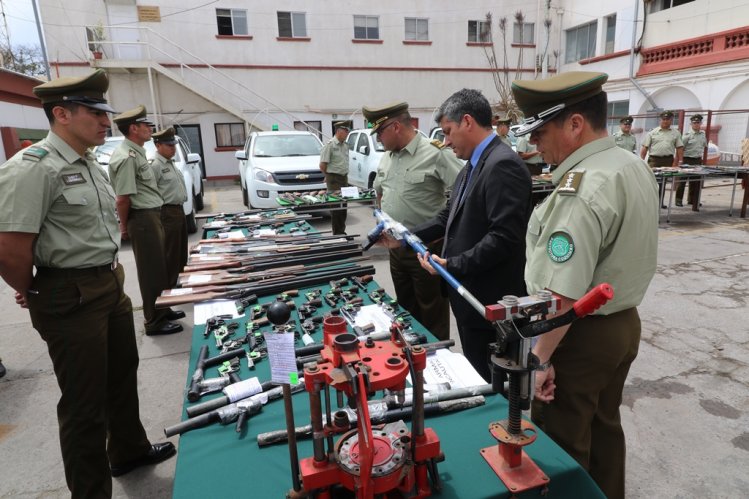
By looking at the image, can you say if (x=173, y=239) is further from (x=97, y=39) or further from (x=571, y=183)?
(x=97, y=39)

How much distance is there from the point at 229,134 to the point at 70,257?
17.1m

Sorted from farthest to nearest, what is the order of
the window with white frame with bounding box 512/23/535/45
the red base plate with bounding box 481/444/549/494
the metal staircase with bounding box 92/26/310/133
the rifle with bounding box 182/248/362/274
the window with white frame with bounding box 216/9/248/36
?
the window with white frame with bounding box 512/23/535/45
the window with white frame with bounding box 216/9/248/36
the metal staircase with bounding box 92/26/310/133
the rifle with bounding box 182/248/362/274
the red base plate with bounding box 481/444/549/494

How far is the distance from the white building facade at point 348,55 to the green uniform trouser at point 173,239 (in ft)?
41.2

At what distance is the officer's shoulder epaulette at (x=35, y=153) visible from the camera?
210 cm

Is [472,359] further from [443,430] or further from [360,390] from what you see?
[360,390]

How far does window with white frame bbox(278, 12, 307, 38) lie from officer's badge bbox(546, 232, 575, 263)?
18896 mm

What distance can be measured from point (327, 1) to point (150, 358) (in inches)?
696

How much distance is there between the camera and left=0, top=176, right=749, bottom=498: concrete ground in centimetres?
265

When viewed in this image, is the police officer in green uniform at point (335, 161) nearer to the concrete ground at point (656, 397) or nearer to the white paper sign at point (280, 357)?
the concrete ground at point (656, 397)

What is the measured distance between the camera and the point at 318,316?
270 cm

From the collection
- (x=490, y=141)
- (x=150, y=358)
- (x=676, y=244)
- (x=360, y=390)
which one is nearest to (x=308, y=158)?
(x=150, y=358)

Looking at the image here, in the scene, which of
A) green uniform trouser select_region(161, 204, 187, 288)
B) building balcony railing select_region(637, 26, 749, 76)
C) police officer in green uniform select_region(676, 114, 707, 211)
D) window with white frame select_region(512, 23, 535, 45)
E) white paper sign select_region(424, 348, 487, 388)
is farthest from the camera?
window with white frame select_region(512, 23, 535, 45)

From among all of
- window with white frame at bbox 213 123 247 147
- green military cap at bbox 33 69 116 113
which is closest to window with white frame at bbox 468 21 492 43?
window with white frame at bbox 213 123 247 147

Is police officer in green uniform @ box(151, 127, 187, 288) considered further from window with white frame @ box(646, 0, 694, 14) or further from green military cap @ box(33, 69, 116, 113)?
window with white frame @ box(646, 0, 694, 14)
